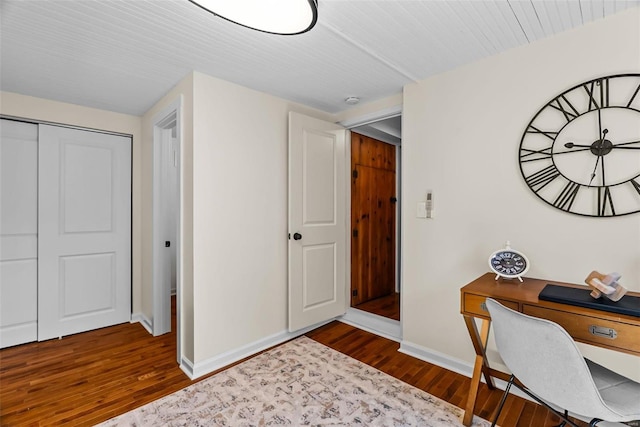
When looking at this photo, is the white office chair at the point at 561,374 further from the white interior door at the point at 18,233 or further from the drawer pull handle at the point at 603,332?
the white interior door at the point at 18,233

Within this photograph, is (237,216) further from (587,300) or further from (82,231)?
(587,300)

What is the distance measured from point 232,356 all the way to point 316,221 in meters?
1.39

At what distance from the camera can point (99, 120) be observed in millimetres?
3113

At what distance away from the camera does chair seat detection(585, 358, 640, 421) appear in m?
1.16

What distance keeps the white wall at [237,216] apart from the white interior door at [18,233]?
184cm

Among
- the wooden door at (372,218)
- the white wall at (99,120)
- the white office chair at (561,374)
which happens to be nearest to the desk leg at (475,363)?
the white office chair at (561,374)

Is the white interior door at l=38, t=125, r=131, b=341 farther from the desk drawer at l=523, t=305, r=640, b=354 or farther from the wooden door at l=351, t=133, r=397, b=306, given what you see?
the desk drawer at l=523, t=305, r=640, b=354

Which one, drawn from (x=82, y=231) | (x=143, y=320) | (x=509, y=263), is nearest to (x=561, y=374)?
(x=509, y=263)

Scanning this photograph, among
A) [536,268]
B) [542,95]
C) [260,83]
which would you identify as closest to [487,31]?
[542,95]

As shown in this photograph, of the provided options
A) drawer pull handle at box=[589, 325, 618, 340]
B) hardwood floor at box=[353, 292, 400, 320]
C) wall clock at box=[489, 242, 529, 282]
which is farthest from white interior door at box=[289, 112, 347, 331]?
drawer pull handle at box=[589, 325, 618, 340]

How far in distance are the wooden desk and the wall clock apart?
2.1 inches

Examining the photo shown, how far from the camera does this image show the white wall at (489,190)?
1.67 m

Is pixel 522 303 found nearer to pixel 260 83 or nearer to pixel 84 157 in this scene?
pixel 260 83

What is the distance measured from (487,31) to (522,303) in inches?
60.7
